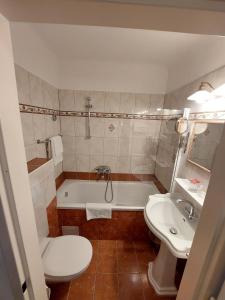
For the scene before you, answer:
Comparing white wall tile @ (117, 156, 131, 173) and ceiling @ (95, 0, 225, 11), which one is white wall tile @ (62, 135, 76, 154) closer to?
white wall tile @ (117, 156, 131, 173)

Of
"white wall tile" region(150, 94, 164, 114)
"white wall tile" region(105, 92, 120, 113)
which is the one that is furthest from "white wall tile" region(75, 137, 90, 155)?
"white wall tile" region(150, 94, 164, 114)

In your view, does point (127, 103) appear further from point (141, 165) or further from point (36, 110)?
point (36, 110)

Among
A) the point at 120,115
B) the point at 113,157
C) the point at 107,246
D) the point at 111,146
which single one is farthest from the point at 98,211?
the point at 120,115

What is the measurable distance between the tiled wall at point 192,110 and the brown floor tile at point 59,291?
62.9 inches

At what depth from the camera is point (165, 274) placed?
133cm

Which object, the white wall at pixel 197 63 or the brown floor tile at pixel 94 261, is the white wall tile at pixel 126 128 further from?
the brown floor tile at pixel 94 261

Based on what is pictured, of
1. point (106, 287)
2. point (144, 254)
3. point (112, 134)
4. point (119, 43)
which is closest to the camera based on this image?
point (106, 287)

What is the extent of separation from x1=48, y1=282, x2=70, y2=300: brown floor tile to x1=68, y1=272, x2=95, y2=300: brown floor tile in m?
0.04

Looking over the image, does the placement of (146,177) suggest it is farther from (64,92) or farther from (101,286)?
(64,92)

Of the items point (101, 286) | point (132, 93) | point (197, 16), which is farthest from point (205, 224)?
point (132, 93)

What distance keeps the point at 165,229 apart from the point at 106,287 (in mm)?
893

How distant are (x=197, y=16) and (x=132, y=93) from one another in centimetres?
196

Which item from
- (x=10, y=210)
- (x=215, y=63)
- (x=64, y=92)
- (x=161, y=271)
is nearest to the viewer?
(x=10, y=210)

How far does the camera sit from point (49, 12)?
40 centimetres
